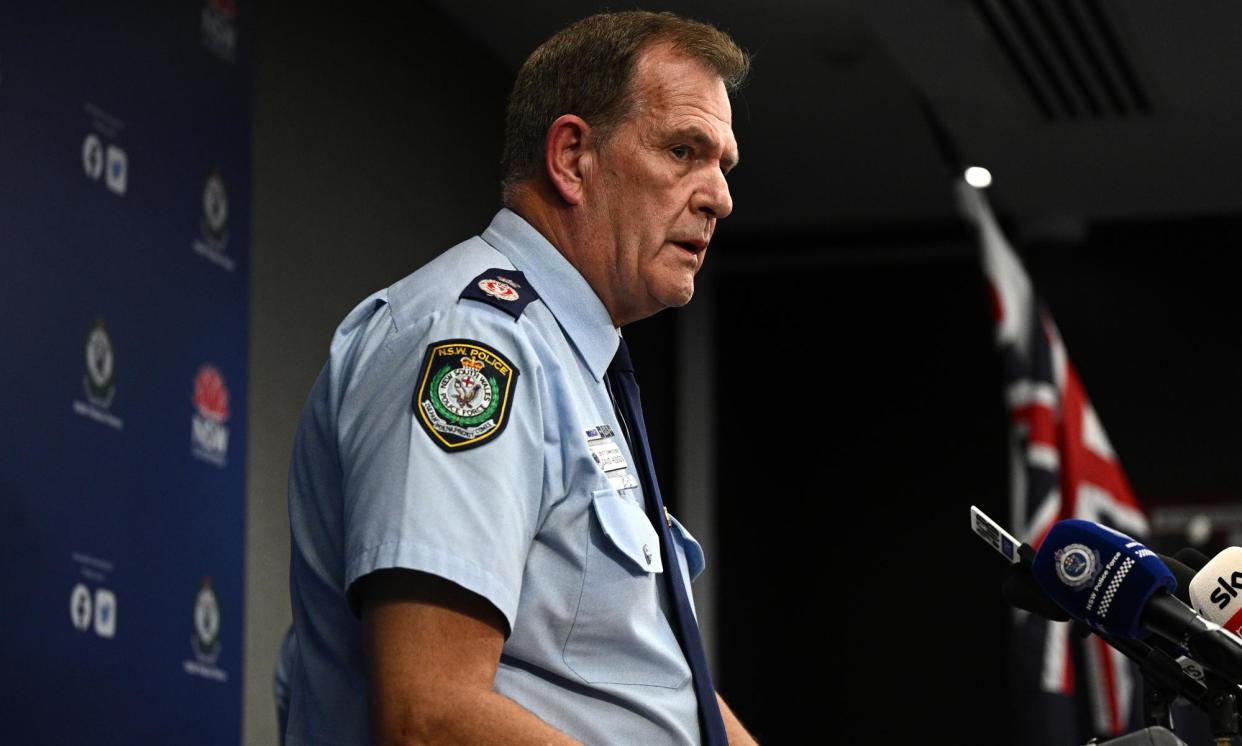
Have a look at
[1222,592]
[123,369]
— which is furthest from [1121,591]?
[123,369]

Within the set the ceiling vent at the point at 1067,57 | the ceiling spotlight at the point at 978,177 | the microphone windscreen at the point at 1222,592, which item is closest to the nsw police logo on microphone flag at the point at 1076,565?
the microphone windscreen at the point at 1222,592

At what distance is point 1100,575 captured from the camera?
4.74ft

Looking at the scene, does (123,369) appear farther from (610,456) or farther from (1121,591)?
(1121,591)

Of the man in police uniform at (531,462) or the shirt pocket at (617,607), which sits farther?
the shirt pocket at (617,607)

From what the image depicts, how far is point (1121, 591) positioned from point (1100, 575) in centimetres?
3

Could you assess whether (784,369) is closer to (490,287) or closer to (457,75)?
(457,75)

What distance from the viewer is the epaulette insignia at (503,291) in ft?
4.91

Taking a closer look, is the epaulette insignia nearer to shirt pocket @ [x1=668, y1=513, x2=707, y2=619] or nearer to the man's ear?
the man's ear

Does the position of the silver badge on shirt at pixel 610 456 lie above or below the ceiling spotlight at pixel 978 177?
below

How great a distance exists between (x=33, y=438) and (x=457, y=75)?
249 cm

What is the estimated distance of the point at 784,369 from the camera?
693cm

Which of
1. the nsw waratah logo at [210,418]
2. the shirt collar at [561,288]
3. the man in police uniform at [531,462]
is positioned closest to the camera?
the man in police uniform at [531,462]

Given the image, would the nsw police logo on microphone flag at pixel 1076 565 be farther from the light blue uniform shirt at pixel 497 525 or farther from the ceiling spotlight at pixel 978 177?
the ceiling spotlight at pixel 978 177

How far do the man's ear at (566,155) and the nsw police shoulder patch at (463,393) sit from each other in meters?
0.35
